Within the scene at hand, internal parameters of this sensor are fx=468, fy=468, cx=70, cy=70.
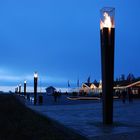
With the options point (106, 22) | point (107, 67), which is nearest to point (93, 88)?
point (106, 22)

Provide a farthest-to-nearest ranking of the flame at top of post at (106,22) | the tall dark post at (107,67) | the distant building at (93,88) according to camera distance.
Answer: the distant building at (93,88) → the flame at top of post at (106,22) → the tall dark post at (107,67)

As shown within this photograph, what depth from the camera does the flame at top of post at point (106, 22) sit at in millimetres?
19453

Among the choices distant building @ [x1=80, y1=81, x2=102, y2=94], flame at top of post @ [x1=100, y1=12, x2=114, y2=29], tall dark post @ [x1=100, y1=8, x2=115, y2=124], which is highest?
distant building @ [x1=80, y1=81, x2=102, y2=94]

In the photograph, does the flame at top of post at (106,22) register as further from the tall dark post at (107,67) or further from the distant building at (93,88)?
the distant building at (93,88)

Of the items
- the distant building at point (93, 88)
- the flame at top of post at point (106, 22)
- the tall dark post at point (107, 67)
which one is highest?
the distant building at point (93, 88)

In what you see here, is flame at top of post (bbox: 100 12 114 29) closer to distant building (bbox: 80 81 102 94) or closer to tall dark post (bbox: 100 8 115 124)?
tall dark post (bbox: 100 8 115 124)

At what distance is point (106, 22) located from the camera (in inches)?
769

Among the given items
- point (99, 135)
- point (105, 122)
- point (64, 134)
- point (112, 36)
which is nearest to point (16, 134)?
point (64, 134)

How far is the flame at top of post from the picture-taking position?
19453 millimetres

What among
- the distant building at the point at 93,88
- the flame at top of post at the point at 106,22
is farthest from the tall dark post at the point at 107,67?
the distant building at the point at 93,88

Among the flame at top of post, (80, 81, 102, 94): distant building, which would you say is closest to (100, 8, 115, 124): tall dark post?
the flame at top of post

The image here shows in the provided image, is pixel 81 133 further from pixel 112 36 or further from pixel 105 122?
pixel 112 36

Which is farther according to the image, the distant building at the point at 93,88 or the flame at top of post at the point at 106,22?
the distant building at the point at 93,88

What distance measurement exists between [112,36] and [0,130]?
602cm
